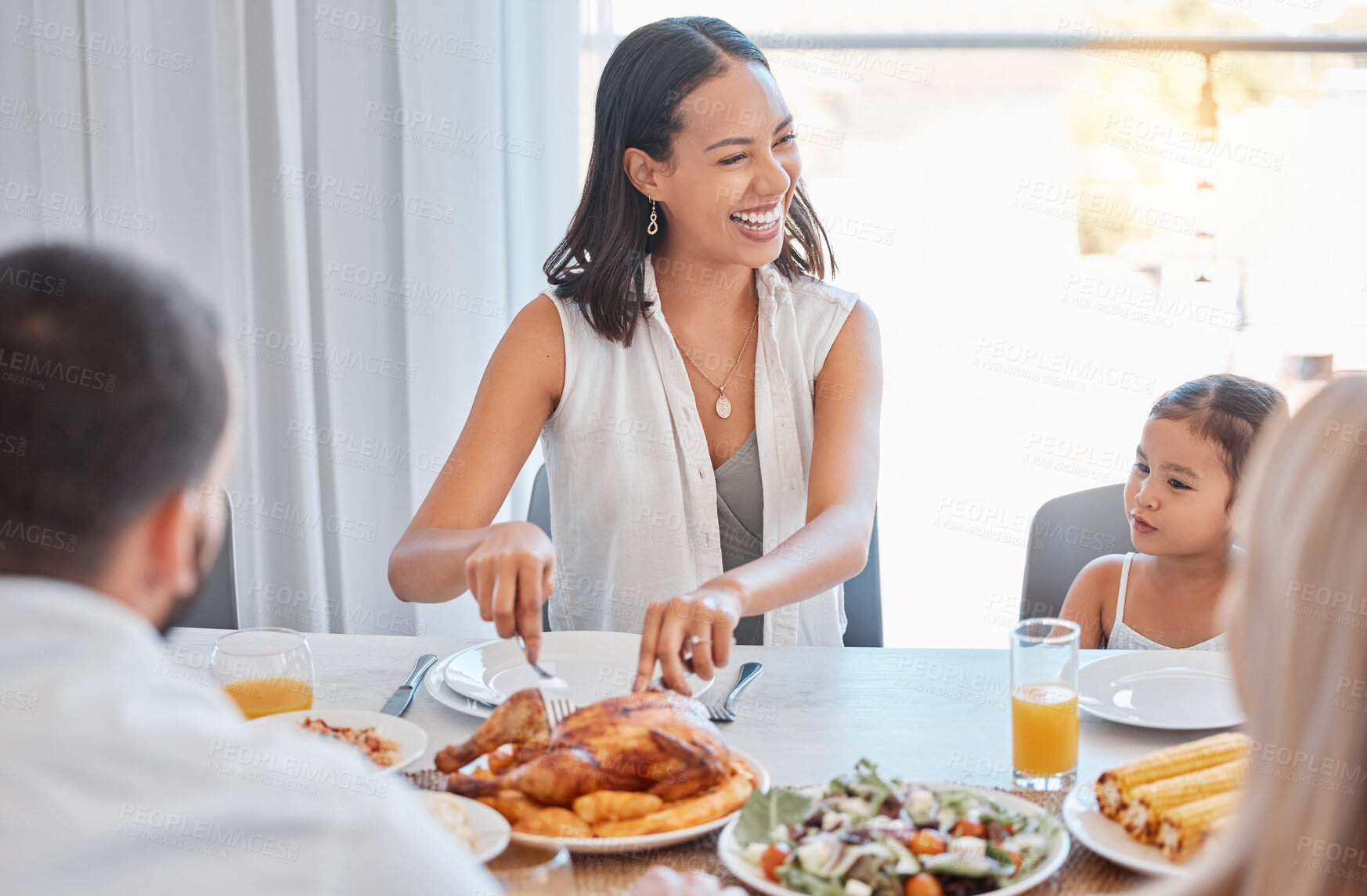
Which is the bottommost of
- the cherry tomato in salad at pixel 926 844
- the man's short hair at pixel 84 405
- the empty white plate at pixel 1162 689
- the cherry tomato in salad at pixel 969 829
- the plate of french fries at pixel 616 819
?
the empty white plate at pixel 1162 689

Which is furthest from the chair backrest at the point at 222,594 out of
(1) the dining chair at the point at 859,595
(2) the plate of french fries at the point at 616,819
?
(2) the plate of french fries at the point at 616,819

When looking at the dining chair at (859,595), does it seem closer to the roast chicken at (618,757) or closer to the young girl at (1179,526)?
the young girl at (1179,526)

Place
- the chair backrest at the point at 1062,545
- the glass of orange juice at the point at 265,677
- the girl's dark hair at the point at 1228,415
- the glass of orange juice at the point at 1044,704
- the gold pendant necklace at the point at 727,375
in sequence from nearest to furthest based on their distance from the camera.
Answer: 1. the glass of orange juice at the point at 1044,704
2. the glass of orange juice at the point at 265,677
3. the girl's dark hair at the point at 1228,415
4. the chair backrest at the point at 1062,545
5. the gold pendant necklace at the point at 727,375

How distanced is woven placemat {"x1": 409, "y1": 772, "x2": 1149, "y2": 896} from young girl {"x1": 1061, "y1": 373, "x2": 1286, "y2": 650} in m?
0.88

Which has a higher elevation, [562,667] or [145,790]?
[145,790]

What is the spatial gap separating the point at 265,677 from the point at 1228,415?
1.44 meters

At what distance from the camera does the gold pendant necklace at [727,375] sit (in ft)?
6.66

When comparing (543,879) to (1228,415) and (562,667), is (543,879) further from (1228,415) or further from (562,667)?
(1228,415)

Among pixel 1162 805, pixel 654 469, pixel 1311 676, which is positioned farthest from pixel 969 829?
pixel 654 469

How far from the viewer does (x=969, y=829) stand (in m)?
0.94

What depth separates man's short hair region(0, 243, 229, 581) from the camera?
65 centimetres

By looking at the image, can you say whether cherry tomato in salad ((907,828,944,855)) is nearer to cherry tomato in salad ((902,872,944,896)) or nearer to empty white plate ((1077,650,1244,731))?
cherry tomato in salad ((902,872,944,896))

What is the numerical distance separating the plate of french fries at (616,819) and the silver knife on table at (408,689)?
318 mm

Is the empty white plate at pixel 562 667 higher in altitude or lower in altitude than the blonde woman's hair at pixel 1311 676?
lower
